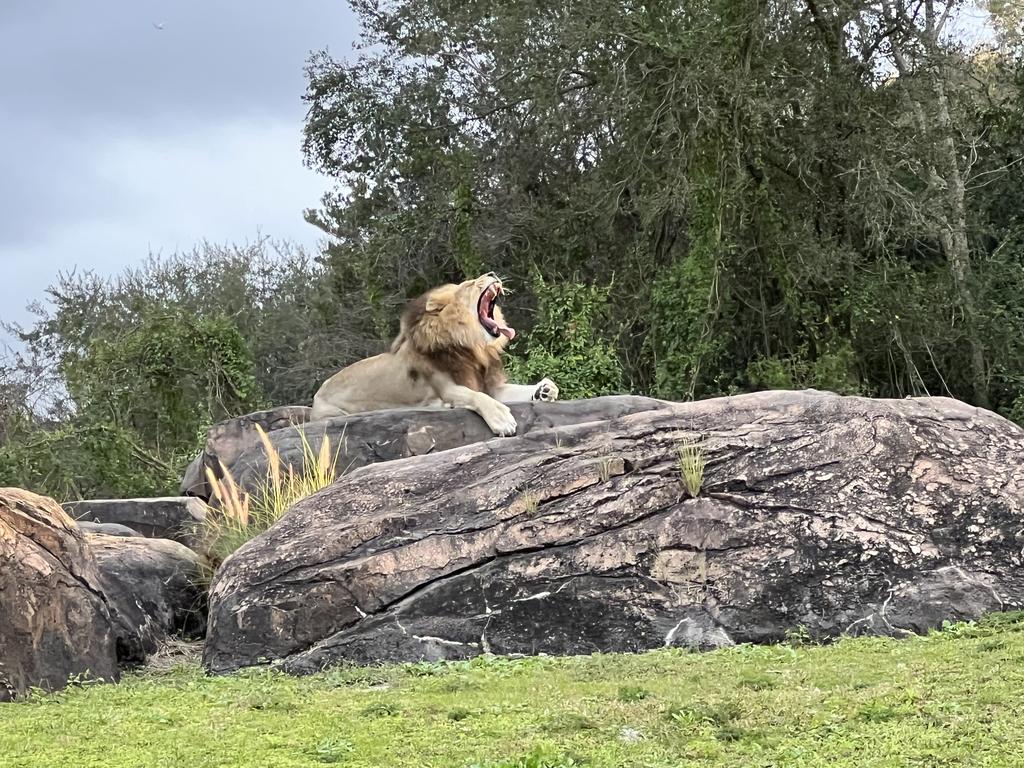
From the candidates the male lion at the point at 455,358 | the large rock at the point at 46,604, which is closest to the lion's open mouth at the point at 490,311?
the male lion at the point at 455,358

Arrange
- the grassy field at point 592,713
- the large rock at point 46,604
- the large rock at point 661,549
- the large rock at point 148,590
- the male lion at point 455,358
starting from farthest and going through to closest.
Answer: the male lion at point 455,358, the large rock at point 148,590, the large rock at point 661,549, the large rock at point 46,604, the grassy field at point 592,713

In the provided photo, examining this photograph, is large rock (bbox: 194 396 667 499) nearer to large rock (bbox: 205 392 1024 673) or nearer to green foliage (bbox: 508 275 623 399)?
large rock (bbox: 205 392 1024 673)

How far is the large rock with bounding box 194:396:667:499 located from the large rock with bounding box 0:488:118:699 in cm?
299

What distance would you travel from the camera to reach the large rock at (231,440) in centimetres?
1077

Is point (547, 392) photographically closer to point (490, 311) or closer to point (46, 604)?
point (490, 311)

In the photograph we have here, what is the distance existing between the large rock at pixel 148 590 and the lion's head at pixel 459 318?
105 inches

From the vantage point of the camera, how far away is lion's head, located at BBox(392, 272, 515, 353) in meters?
10.5

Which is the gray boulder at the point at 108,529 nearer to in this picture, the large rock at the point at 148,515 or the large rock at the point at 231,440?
the large rock at the point at 148,515

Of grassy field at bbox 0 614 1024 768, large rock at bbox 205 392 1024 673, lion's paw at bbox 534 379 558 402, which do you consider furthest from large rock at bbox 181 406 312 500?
grassy field at bbox 0 614 1024 768

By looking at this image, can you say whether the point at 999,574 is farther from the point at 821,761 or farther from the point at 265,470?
the point at 265,470

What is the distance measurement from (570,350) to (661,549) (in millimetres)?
8562

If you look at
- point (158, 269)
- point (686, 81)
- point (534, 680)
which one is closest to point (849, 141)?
point (686, 81)

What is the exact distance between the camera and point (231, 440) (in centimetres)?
1087

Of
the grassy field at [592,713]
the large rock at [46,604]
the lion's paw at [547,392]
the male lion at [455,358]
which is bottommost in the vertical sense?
the grassy field at [592,713]
